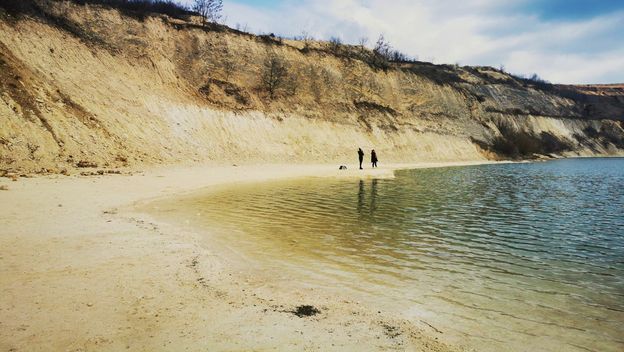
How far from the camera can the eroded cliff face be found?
23.5m

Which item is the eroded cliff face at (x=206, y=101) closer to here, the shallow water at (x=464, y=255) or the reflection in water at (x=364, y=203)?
the shallow water at (x=464, y=255)

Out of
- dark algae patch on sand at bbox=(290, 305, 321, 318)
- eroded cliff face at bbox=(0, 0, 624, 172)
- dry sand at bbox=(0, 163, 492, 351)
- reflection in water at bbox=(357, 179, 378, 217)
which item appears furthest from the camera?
eroded cliff face at bbox=(0, 0, 624, 172)

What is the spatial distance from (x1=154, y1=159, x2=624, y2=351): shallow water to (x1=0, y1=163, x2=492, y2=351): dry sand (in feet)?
2.17

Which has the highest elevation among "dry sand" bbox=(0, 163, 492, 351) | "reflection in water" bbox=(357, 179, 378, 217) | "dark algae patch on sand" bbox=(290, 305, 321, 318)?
"reflection in water" bbox=(357, 179, 378, 217)

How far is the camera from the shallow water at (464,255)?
5051 millimetres

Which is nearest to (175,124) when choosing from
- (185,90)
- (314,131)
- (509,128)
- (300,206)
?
(185,90)

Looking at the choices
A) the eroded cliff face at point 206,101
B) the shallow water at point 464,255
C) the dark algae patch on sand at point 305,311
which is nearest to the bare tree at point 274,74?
the eroded cliff face at point 206,101

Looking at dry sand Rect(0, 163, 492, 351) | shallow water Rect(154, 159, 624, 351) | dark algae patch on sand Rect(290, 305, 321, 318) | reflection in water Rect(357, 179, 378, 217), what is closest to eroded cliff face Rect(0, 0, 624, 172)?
shallow water Rect(154, 159, 624, 351)

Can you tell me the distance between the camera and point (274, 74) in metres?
43.2

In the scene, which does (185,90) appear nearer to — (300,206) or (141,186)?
(141,186)

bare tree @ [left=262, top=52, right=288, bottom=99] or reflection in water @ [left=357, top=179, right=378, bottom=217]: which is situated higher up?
bare tree @ [left=262, top=52, right=288, bottom=99]

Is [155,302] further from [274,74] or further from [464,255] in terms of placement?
[274,74]

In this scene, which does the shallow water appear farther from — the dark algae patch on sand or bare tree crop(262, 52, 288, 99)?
bare tree crop(262, 52, 288, 99)

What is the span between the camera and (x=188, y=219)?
1091 cm
